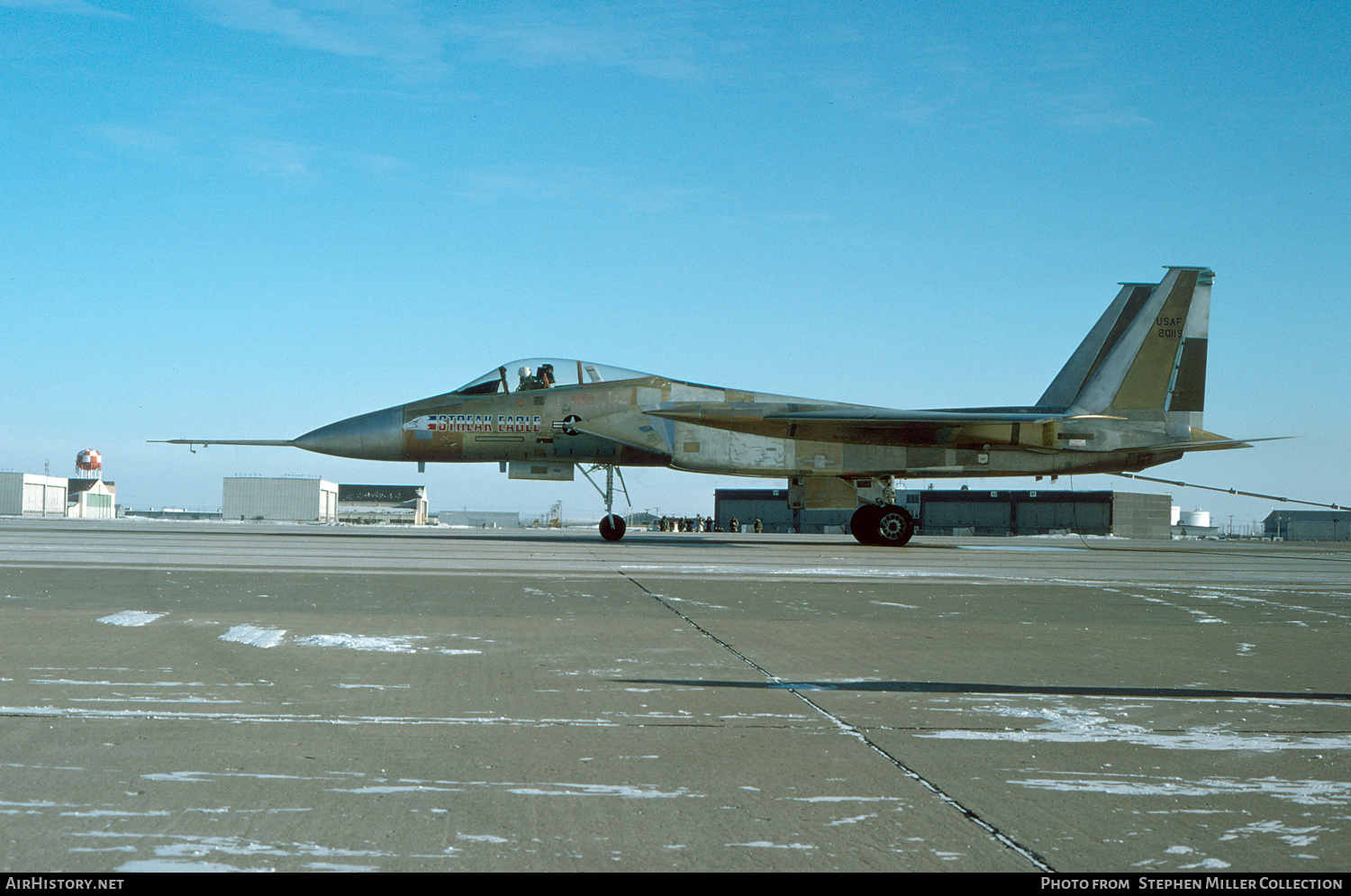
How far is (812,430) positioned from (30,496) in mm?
50199

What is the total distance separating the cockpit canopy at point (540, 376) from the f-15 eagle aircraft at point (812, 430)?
3 centimetres

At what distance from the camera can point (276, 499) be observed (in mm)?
59219

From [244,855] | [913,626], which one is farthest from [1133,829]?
[913,626]

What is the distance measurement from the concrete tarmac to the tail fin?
13230 mm

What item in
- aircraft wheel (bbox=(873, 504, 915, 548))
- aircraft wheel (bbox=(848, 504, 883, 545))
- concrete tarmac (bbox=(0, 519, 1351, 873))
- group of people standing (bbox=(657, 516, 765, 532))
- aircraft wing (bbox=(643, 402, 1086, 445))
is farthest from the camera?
group of people standing (bbox=(657, 516, 765, 532))

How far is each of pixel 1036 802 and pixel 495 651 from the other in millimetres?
3361

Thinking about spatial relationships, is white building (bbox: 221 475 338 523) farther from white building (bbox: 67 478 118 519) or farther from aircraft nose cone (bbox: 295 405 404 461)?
aircraft nose cone (bbox: 295 405 404 461)

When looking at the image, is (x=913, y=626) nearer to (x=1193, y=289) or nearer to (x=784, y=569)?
(x=784, y=569)

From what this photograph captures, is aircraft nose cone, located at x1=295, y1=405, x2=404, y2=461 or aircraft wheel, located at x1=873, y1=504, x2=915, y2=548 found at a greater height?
aircraft nose cone, located at x1=295, y1=405, x2=404, y2=461

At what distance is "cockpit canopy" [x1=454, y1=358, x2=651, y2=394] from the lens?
67.3 ft

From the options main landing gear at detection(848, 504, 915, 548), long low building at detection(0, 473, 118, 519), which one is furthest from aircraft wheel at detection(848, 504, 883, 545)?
long low building at detection(0, 473, 118, 519)

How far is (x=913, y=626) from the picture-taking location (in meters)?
7.16

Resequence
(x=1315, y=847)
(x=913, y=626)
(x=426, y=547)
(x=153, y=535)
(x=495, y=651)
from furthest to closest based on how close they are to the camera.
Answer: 1. (x=153, y=535)
2. (x=426, y=547)
3. (x=913, y=626)
4. (x=495, y=651)
5. (x=1315, y=847)

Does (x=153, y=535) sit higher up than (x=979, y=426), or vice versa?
(x=979, y=426)
